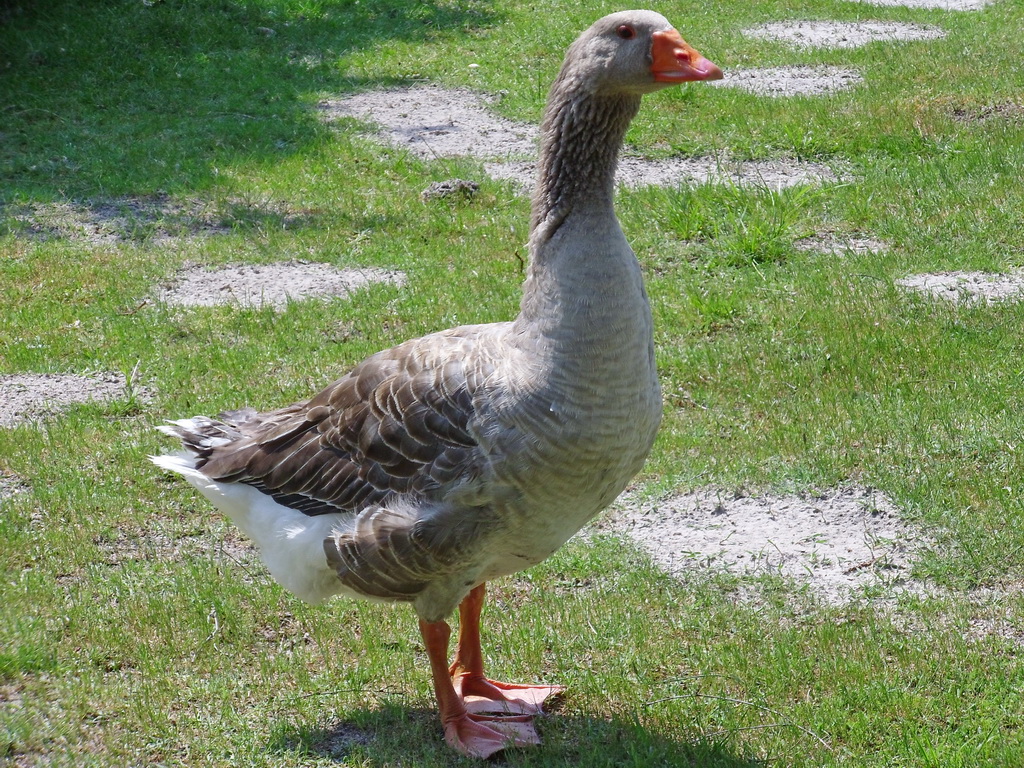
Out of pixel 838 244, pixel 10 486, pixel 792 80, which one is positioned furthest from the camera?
pixel 792 80

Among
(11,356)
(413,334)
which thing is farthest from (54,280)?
(413,334)

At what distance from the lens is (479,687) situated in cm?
439

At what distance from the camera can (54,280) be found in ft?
27.0

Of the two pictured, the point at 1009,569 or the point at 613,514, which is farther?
the point at 613,514

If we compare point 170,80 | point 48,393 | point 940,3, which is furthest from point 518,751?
point 940,3

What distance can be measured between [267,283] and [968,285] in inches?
197

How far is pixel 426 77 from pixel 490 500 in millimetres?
10778

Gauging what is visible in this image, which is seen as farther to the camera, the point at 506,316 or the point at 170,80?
the point at 170,80

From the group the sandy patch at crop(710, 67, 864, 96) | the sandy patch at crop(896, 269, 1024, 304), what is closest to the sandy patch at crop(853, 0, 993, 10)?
the sandy patch at crop(710, 67, 864, 96)

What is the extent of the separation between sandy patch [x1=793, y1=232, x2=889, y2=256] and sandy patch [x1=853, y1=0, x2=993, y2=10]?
9210 mm

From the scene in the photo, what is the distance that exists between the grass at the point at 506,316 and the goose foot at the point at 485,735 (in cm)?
7

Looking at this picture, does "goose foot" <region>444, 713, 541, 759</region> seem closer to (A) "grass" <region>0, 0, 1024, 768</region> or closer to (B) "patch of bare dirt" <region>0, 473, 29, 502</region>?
(A) "grass" <region>0, 0, 1024, 768</region>

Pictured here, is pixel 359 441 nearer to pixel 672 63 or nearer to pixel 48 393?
pixel 672 63

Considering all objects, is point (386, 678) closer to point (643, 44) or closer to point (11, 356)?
point (643, 44)
